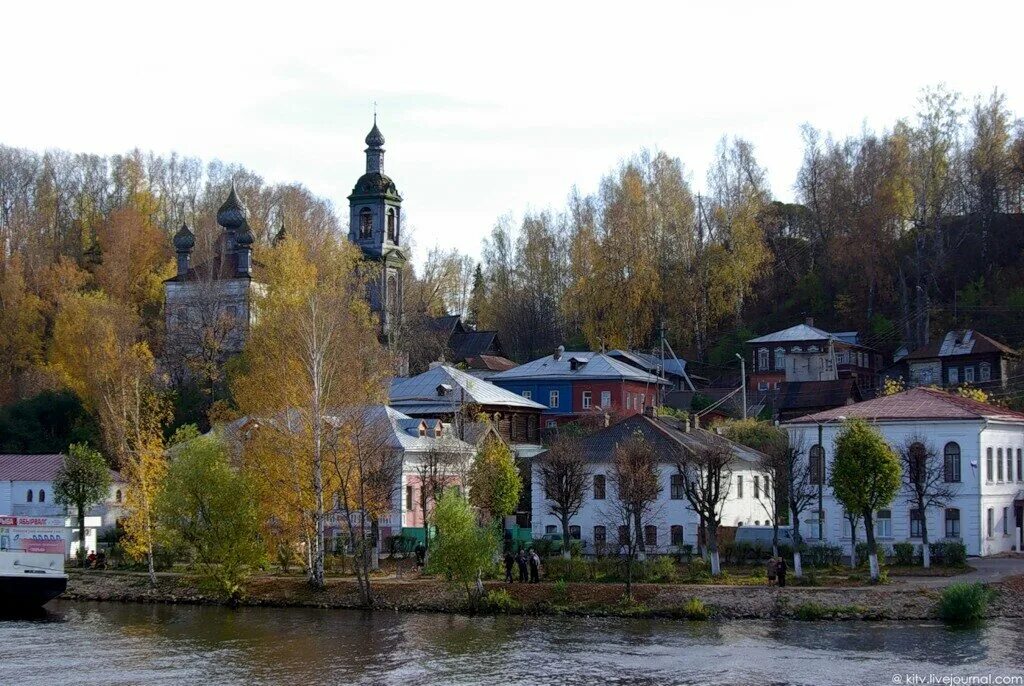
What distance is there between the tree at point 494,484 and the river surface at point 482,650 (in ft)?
32.9

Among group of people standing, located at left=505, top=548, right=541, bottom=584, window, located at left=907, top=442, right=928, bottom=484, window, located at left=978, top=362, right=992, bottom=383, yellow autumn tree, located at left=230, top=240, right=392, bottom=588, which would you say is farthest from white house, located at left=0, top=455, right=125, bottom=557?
window, located at left=978, top=362, right=992, bottom=383

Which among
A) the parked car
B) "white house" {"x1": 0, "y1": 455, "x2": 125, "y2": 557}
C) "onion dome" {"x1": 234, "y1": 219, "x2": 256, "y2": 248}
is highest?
"onion dome" {"x1": 234, "y1": 219, "x2": 256, "y2": 248}

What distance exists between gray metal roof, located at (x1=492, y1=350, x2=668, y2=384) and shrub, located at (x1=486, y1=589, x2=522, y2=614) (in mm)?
36961

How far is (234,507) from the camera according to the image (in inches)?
2026

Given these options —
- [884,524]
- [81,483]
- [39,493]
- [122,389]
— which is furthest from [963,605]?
[39,493]

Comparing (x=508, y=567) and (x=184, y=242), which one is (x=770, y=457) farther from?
(x=184, y=242)

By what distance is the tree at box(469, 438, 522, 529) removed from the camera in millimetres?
56875

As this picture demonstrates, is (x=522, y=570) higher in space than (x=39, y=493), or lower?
lower

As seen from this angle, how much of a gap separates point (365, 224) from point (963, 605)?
63.7m

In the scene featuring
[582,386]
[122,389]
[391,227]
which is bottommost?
[122,389]

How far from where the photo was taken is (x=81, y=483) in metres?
63.4

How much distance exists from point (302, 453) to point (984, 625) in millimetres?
26397

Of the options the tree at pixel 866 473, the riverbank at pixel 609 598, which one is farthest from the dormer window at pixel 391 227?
the tree at pixel 866 473

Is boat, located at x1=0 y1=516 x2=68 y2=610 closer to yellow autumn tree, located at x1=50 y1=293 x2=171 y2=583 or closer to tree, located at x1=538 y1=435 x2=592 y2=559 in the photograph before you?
yellow autumn tree, located at x1=50 y1=293 x2=171 y2=583
